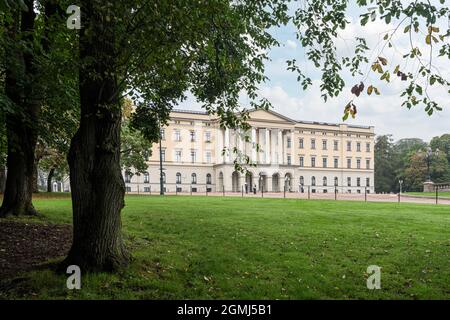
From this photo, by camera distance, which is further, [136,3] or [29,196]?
[29,196]

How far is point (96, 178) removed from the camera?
609 cm

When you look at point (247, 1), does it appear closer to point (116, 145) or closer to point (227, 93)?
point (227, 93)

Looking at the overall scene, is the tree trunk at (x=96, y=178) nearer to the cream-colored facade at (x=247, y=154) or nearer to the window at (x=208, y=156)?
the cream-colored facade at (x=247, y=154)

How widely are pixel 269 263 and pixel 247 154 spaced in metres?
61.3

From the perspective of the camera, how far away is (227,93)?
789 centimetres

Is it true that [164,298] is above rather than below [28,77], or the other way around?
below

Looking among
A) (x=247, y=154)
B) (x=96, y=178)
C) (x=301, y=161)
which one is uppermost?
(x=247, y=154)

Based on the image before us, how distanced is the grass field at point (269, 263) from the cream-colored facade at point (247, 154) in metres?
55.4

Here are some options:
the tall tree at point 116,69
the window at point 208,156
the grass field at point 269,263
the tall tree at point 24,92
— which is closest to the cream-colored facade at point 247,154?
the window at point 208,156
